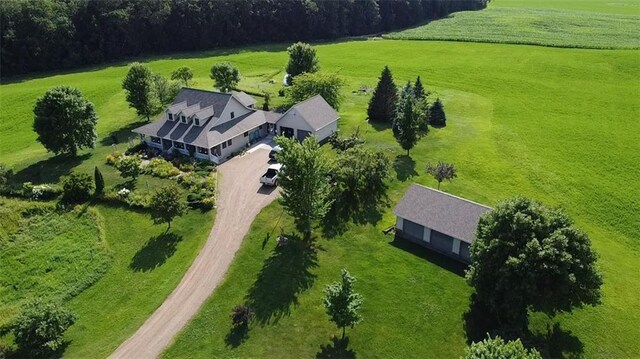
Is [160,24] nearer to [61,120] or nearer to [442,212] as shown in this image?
[61,120]

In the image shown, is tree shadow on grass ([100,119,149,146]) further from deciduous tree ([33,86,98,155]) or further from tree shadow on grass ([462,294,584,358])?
tree shadow on grass ([462,294,584,358])

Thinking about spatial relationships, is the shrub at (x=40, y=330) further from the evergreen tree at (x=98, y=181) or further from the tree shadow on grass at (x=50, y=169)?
the tree shadow on grass at (x=50, y=169)

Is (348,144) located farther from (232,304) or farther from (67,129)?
(67,129)

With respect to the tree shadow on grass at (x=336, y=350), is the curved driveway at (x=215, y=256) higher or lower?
higher

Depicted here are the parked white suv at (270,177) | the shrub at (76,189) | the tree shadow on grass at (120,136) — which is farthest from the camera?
the tree shadow on grass at (120,136)

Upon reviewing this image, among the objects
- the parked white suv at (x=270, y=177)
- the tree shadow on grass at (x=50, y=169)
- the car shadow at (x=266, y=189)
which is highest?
the tree shadow on grass at (x=50, y=169)

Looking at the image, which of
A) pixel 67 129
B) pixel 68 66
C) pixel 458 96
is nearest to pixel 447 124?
pixel 458 96

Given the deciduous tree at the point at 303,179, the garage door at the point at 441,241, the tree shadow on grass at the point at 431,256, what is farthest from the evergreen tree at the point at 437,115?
the deciduous tree at the point at 303,179
